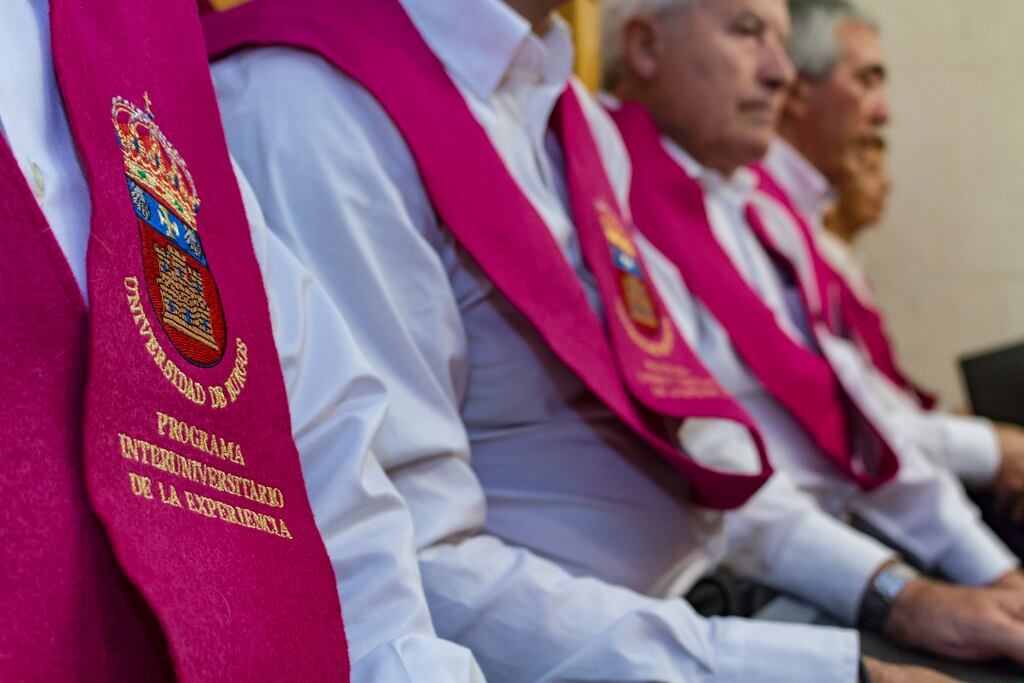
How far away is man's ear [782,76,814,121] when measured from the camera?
116 inches

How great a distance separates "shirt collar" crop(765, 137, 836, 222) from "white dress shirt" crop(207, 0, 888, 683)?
1.62m

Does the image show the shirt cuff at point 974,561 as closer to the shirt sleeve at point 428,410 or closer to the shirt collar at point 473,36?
the shirt sleeve at point 428,410

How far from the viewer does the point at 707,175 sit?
214 centimetres

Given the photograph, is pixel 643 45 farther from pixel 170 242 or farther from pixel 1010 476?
pixel 170 242

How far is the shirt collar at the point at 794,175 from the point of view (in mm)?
2885

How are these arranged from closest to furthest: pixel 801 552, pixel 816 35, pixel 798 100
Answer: pixel 801 552, pixel 816 35, pixel 798 100

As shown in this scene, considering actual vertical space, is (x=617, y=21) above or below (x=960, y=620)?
above

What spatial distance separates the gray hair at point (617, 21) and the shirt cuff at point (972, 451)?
3.11 ft

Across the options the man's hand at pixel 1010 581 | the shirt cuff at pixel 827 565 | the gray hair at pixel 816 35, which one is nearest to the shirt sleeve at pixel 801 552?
the shirt cuff at pixel 827 565

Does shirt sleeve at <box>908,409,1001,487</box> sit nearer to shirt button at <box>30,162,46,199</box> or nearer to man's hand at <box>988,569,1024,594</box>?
man's hand at <box>988,569,1024,594</box>

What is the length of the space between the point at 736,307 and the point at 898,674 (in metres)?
0.86

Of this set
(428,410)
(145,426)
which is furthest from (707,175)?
(145,426)

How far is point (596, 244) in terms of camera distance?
1386 millimetres

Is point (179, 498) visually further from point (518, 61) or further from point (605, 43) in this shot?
point (605, 43)
